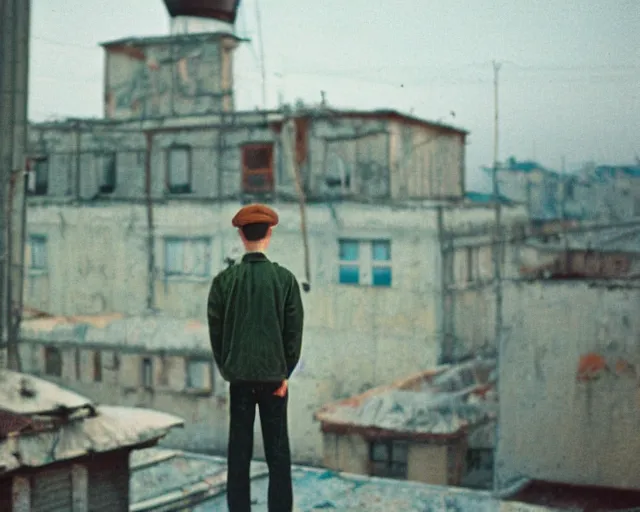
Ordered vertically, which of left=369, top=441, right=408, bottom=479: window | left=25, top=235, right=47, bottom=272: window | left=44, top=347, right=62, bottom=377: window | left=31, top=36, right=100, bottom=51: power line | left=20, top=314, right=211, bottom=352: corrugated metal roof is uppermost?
left=31, top=36, right=100, bottom=51: power line

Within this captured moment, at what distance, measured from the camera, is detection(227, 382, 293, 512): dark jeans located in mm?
3143

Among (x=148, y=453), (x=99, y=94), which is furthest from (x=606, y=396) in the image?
(x=99, y=94)

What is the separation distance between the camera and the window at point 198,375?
16.8 ft

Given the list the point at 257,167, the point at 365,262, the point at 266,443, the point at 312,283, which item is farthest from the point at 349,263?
the point at 266,443

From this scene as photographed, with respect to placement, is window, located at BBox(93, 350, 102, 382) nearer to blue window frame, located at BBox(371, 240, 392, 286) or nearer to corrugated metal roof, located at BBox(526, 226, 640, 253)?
blue window frame, located at BBox(371, 240, 392, 286)

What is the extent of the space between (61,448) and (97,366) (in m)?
1.31

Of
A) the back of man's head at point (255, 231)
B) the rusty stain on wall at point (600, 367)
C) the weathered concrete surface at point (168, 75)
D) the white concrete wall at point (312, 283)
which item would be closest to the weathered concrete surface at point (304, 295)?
the white concrete wall at point (312, 283)

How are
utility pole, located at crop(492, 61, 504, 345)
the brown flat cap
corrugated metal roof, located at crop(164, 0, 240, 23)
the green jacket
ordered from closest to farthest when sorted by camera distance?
1. the green jacket
2. the brown flat cap
3. utility pole, located at crop(492, 61, 504, 345)
4. corrugated metal roof, located at crop(164, 0, 240, 23)

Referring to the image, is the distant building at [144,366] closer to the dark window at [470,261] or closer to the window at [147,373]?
the window at [147,373]

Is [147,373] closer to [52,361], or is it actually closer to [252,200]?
[52,361]

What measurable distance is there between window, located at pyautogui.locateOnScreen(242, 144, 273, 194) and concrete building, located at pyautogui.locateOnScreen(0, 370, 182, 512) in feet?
4.67

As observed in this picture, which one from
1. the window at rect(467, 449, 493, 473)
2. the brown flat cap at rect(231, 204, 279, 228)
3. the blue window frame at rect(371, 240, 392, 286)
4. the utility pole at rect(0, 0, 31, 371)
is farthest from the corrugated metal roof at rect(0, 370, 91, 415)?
the window at rect(467, 449, 493, 473)

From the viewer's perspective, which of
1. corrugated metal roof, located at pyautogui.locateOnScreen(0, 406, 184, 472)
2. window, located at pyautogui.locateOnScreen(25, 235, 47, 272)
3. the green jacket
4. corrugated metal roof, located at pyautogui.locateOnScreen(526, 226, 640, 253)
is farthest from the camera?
window, located at pyautogui.locateOnScreen(25, 235, 47, 272)

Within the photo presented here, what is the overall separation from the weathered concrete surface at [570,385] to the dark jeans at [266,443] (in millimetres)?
1755
